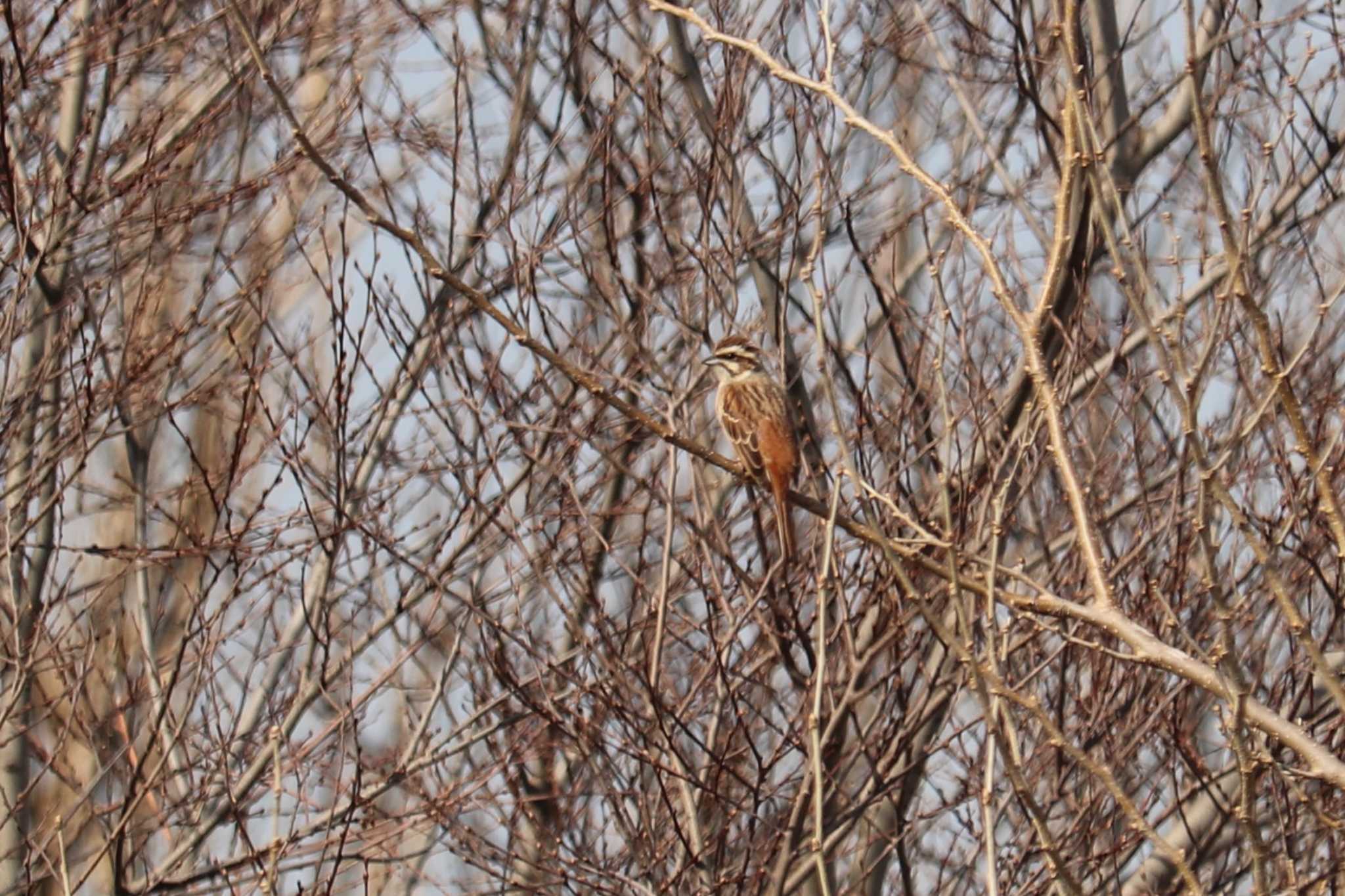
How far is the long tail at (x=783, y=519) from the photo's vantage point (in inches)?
262

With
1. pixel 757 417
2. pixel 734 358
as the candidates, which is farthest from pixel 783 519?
pixel 734 358

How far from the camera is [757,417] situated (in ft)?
24.4

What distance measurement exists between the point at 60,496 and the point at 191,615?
112 centimetres

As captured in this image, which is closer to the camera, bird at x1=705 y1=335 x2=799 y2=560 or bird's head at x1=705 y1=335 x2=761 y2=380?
bird at x1=705 y1=335 x2=799 y2=560

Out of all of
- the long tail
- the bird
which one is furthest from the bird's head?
the long tail

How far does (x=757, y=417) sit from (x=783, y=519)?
2.14 feet

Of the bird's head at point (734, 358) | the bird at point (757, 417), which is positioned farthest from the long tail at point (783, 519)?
the bird's head at point (734, 358)

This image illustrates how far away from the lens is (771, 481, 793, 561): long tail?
6664 millimetres

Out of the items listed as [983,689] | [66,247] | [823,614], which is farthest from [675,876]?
[66,247]

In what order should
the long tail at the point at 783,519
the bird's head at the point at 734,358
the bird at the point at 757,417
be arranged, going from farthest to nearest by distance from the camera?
the bird's head at the point at 734,358 < the bird at the point at 757,417 < the long tail at the point at 783,519

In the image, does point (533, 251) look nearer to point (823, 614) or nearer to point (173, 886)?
point (173, 886)

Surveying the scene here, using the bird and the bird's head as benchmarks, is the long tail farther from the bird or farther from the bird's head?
the bird's head

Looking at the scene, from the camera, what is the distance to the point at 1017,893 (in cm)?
688

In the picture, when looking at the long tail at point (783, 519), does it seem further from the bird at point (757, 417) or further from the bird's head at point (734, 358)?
the bird's head at point (734, 358)
